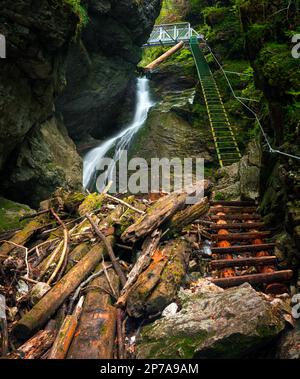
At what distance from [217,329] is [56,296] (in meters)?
2.10

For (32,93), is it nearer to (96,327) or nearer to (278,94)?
(278,94)

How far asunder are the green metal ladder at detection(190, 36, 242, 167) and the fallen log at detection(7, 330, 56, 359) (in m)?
8.81

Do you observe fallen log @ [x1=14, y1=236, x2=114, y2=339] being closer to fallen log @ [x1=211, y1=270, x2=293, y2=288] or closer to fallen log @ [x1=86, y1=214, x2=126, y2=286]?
fallen log @ [x1=86, y1=214, x2=126, y2=286]

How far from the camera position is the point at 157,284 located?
13.2 ft

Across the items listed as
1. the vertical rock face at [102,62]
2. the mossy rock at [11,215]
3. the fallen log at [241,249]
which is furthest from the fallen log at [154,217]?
the vertical rock face at [102,62]

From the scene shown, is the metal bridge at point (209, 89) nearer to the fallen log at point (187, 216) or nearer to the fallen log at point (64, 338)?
the fallen log at point (187, 216)

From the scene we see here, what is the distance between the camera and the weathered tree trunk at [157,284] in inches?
149

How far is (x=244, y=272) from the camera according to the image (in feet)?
15.4

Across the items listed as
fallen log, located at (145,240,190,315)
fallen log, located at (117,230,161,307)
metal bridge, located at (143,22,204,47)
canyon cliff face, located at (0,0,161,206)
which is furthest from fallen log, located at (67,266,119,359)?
metal bridge, located at (143,22,204,47)

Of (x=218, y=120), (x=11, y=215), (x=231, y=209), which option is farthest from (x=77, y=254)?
(x=218, y=120)
